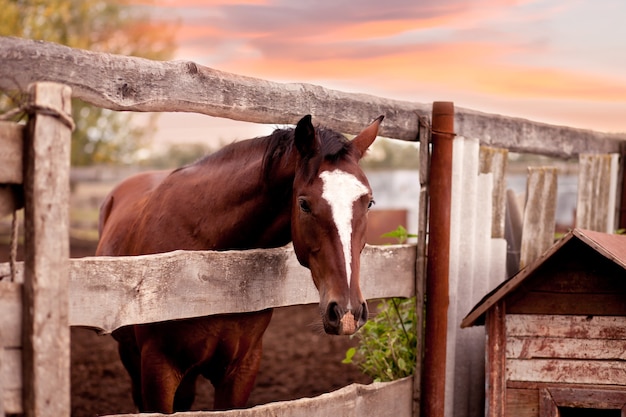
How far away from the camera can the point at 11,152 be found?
2.02 metres

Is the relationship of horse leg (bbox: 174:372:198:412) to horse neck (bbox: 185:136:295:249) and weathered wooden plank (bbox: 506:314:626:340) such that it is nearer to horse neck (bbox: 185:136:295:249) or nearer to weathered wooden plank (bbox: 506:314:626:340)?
horse neck (bbox: 185:136:295:249)

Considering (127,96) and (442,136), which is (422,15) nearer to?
(442,136)

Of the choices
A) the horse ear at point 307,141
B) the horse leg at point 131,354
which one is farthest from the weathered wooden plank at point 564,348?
the horse leg at point 131,354

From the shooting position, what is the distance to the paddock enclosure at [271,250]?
2.03 m

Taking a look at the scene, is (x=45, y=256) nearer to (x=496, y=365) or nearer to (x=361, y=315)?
(x=361, y=315)

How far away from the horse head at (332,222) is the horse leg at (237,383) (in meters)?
0.87

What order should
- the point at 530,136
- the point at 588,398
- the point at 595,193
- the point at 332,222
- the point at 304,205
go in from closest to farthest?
the point at 332,222 < the point at 304,205 < the point at 588,398 < the point at 530,136 < the point at 595,193

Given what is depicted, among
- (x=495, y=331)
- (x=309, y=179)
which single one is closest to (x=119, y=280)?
(x=309, y=179)

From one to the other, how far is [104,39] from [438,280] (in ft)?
40.7

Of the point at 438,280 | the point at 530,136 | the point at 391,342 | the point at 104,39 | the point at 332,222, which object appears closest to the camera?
the point at 332,222

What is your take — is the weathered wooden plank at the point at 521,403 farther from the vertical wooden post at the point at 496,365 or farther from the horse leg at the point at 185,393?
the horse leg at the point at 185,393

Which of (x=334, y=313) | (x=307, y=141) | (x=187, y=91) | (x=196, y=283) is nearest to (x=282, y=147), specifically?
(x=307, y=141)

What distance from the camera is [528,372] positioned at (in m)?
3.36

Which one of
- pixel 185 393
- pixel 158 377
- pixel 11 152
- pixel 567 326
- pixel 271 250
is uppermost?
pixel 11 152
